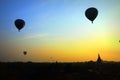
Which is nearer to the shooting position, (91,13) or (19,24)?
(91,13)

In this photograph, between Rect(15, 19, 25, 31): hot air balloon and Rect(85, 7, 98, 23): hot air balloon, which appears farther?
Rect(15, 19, 25, 31): hot air balloon

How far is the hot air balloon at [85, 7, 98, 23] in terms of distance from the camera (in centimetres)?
5312

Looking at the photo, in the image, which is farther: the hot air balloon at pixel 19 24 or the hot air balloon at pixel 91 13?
the hot air balloon at pixel 19 24

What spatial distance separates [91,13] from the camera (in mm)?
53562

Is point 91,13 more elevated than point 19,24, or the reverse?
point 91,13

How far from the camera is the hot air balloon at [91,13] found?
53125 millimetres
